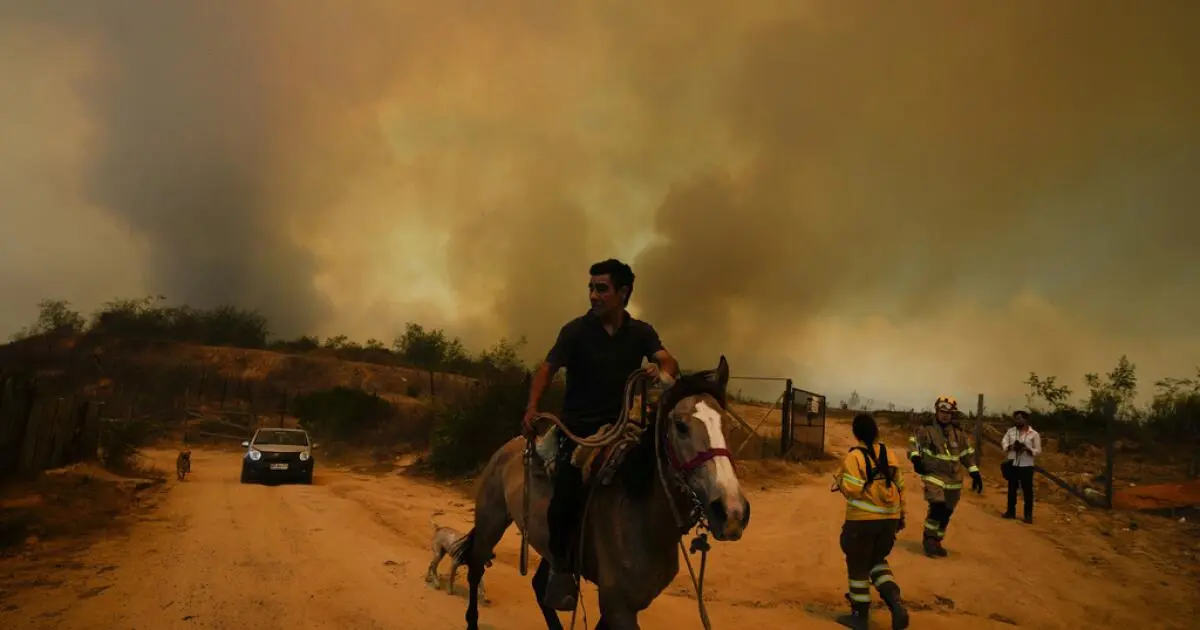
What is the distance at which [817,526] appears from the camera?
11367mm

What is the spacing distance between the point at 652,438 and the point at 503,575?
5.63 m

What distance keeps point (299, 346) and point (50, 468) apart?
210 feet

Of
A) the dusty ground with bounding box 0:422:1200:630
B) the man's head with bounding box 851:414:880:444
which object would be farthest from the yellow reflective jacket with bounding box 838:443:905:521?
the dusty ground with bounding box 0:422:1200:630

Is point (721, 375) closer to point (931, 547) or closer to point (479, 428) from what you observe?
point (931, 547)

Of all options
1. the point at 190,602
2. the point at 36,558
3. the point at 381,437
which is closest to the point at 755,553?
the point at 190,602

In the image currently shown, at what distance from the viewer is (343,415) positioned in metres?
31.4

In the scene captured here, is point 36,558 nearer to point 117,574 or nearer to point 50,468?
point 117,574

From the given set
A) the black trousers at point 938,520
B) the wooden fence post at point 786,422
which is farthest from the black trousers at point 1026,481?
the wooden fence post at point 786,422

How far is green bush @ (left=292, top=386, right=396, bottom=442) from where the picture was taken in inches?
1217

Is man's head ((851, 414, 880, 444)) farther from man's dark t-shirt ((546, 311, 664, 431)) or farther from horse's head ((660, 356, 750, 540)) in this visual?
horse's head ((660, 356, 750, 540))

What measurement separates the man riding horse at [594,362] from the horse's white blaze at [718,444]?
0.78m

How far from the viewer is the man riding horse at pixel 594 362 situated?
4.00m

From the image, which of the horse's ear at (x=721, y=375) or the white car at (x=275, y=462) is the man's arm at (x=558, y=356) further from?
the white car at (x=275, y=462)

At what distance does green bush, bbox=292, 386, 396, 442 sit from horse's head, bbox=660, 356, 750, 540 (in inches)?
1187
